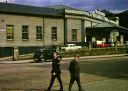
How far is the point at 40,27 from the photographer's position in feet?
209

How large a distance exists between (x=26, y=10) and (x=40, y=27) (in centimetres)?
386

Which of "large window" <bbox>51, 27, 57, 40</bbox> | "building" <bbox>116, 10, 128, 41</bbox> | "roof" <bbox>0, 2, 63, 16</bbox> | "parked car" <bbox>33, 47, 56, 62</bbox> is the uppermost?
"building" <bbox>116, 10, 128, 41</bbox>

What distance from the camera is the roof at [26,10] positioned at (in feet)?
Answer: 190

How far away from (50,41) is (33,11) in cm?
597

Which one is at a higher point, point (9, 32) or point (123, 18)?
point (123, 18)

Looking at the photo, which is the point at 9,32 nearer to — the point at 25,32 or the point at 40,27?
the point at 25,32

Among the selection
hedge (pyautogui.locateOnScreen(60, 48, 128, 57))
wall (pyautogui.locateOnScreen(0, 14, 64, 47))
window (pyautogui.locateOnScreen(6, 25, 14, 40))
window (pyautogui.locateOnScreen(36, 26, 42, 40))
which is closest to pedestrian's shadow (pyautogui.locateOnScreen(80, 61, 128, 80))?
hedge (pyautogui.locateOnScreen(60, 48, 128, 57))

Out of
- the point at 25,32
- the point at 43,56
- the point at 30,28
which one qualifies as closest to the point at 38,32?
the point at 30,28

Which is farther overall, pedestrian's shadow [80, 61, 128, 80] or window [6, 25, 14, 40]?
window [6, 25, 14, 40]

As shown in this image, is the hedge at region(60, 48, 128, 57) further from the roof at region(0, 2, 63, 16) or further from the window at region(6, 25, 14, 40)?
the roof at region(0, 2, 63, 16)

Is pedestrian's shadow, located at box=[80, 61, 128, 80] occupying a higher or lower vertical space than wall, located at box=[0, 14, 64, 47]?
lower

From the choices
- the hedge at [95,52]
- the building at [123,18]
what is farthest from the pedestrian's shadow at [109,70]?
the building at [123,18]

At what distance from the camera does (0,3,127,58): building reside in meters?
57.8

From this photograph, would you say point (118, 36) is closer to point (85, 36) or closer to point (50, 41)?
point (85, 36)
